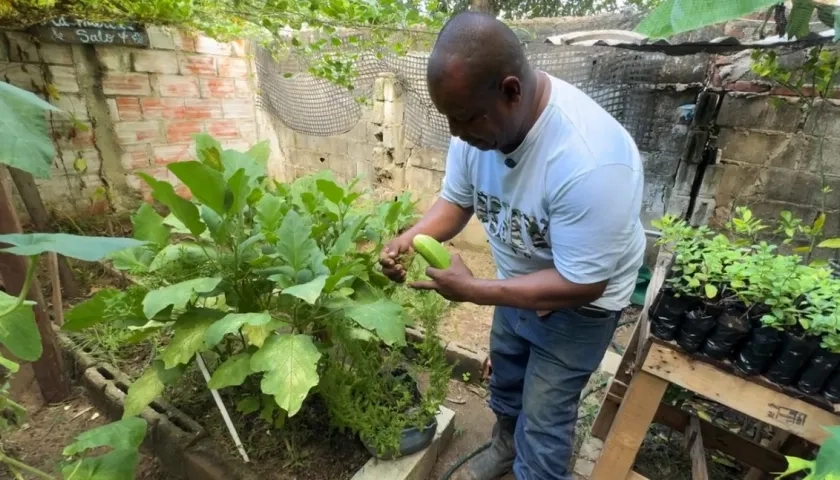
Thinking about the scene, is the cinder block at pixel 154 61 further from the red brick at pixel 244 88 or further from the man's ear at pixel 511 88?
the man's ear at pixel 511 88

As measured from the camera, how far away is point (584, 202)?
4.11 feet

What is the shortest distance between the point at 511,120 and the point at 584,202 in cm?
34

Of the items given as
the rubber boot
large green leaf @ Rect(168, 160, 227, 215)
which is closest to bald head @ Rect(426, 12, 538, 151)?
large green leaf @ Rect(168, 160, 227, 215)

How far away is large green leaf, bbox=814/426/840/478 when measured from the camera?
0.72 meters

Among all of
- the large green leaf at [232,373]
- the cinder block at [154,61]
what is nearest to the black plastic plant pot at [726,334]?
the large green leaf at [232,373]

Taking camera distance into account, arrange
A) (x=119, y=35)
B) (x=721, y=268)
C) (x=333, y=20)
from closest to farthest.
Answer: (x=721, y=268), (x=333, y=20), (x=119, y=35)

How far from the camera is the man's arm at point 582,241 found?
1247 mm

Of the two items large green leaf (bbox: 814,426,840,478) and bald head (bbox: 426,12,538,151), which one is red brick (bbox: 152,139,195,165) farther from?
large green leaf (bbox: 814,426,840,478)

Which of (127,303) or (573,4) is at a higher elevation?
(573,4)

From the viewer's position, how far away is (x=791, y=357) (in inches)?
51.7

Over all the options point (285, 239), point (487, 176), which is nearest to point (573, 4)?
point (487, 176)

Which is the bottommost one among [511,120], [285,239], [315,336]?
[315,336]

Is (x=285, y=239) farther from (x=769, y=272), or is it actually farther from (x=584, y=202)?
(x=769, y=272)

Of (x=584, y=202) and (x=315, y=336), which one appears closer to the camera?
(x=584, y=202)
